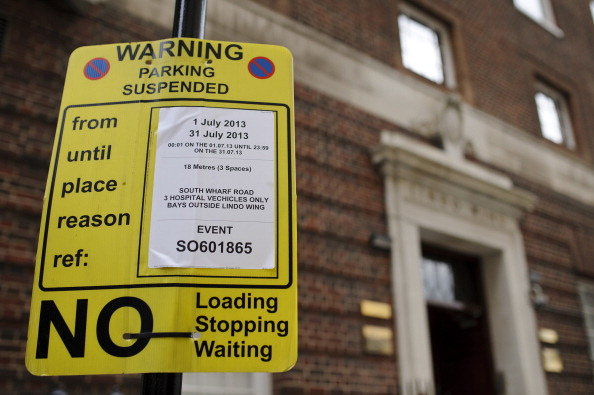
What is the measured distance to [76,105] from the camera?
224 centimetres

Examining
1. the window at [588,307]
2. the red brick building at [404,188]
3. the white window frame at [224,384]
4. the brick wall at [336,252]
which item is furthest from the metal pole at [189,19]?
the window at [588,307]

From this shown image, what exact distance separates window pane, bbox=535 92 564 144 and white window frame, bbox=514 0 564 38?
148 centimetres

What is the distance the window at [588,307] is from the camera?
9.48 meters

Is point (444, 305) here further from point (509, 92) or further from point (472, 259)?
point (509, 92)

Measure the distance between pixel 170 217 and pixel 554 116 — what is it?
1109 cm

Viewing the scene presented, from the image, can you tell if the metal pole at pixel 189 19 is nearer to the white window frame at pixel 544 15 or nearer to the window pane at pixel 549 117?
the window pane at pixel 549 117

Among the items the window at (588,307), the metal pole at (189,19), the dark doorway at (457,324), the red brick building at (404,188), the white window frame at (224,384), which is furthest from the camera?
the window at (588,307)

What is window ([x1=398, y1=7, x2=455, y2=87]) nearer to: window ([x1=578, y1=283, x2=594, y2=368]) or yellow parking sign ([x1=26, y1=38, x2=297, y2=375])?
window ([x1=578, y1=283, x2=594, y2=368])

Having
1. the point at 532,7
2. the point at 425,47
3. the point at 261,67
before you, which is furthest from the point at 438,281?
the point at 532,7

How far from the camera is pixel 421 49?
9422 millimetres

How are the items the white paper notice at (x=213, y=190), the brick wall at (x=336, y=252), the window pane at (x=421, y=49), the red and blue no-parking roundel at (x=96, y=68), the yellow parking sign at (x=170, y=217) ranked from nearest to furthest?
1. the yellow parking sign at (x=170, y=217)
2. the white paper notice at (x=213, y=190)
3. the red and blue no-parking roundel at (x=96, y=68)
4. the brick wall at (x=336, y=252)
5. the window pane at (x=421, y=49)

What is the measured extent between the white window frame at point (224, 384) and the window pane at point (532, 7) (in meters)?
9.32

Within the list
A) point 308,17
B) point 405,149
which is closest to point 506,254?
point 405,149

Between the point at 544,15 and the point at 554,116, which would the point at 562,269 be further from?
the point at 544,15
